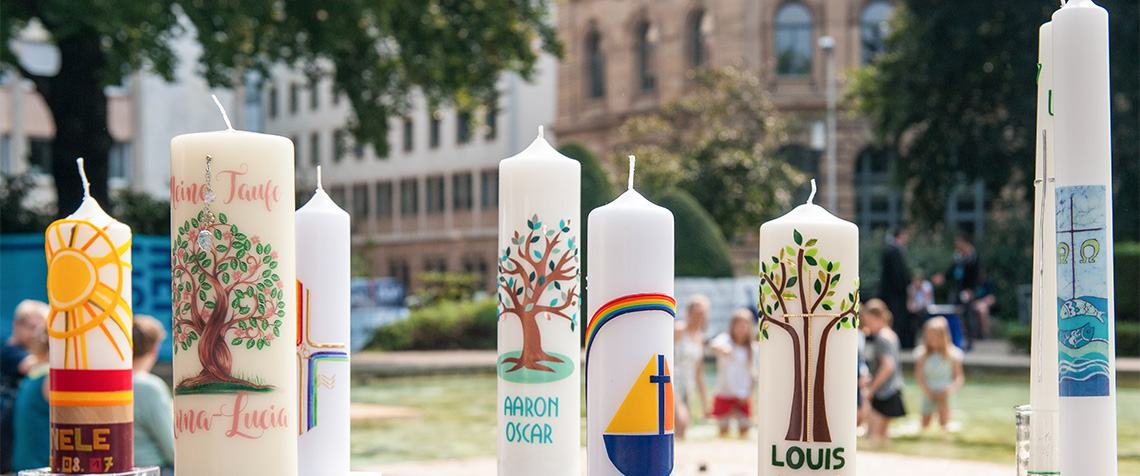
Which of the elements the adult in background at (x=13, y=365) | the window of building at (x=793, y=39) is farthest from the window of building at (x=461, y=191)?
the adult in background at (x=13, y=365)

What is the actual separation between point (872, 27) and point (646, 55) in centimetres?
669

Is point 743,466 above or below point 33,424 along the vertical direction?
below

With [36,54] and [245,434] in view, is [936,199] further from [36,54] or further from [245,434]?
[245,434]

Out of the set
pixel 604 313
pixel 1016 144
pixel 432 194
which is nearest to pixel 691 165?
pixel 1016 144

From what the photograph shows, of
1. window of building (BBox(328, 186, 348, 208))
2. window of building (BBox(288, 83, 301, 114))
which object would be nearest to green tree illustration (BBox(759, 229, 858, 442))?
window of building (BBox(328, 186, 348, 208))

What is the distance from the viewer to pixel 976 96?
2211 centimetres

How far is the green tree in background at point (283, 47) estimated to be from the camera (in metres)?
10.9

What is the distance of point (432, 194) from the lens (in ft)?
151

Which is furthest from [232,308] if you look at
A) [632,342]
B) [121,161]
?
[121,161]

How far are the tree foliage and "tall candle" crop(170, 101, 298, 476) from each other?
23112 mm

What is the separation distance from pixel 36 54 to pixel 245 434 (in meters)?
31.0

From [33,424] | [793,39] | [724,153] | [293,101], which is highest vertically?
[293,101]

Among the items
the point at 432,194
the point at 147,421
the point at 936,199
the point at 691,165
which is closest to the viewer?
the point at 147,421

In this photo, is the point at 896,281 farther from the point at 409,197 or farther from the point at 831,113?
the point at 409,197
